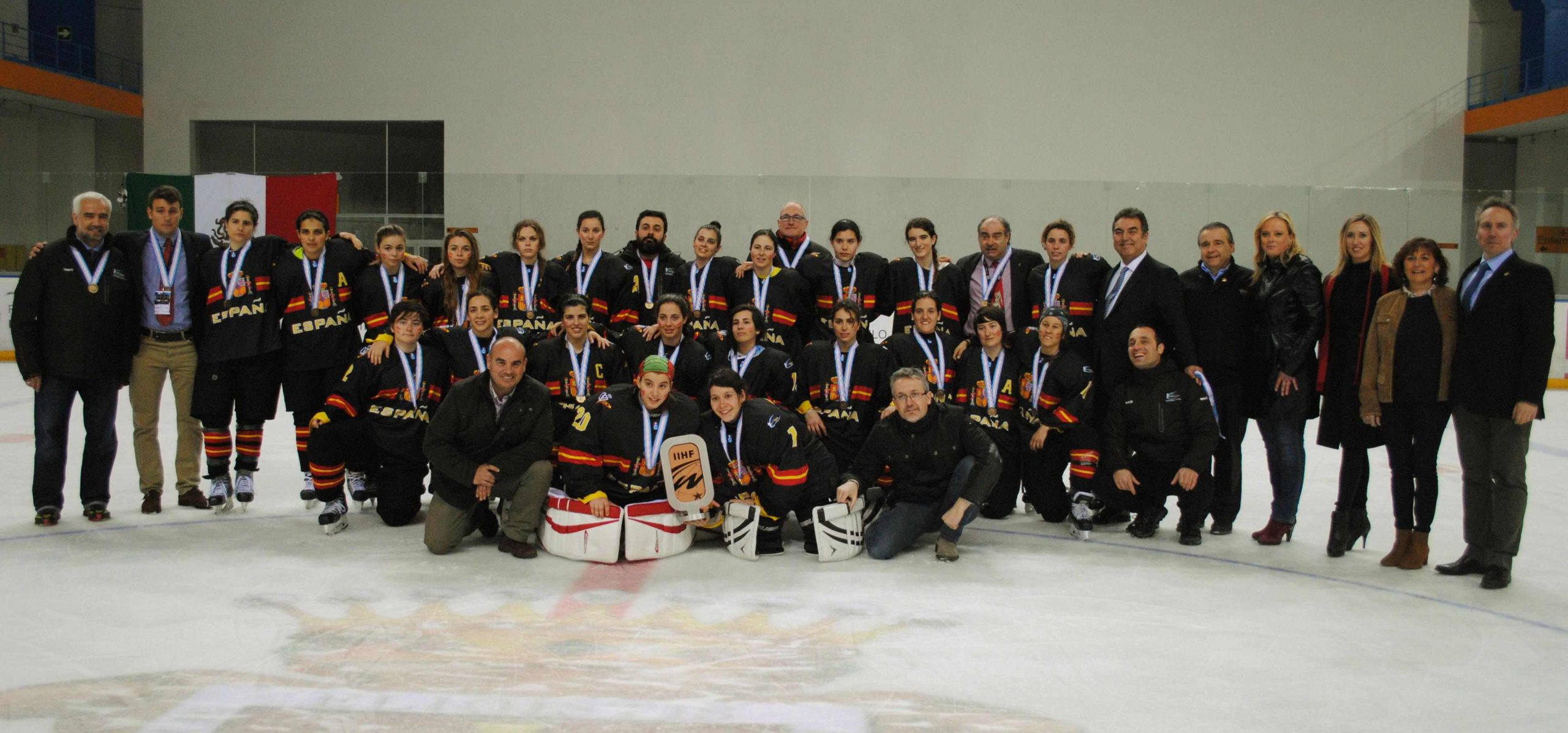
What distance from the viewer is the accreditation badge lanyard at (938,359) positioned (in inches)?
224

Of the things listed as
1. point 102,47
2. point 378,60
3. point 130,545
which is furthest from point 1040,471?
point 102,47

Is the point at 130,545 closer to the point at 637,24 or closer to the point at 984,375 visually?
the point at 984,375

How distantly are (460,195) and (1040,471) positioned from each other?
27.9ft

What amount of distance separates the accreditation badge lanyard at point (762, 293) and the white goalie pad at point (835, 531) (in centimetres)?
160

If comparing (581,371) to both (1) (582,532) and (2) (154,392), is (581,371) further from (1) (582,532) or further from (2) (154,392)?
(2) (154,392)

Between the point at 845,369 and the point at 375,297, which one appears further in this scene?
the point at 375,297

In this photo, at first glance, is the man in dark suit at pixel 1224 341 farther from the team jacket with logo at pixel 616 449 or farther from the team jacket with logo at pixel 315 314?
the team jacket with logo at pixel 315 314

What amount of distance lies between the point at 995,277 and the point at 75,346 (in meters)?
4.38

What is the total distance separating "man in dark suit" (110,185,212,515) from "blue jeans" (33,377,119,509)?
0.19 m

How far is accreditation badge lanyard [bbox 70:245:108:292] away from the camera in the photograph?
5.17 m

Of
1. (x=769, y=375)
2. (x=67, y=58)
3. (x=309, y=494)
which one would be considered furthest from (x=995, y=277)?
(x=67, y=58)

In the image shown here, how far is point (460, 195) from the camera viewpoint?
40.3 feet

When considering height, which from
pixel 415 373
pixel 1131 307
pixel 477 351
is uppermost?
pixel 1131 307

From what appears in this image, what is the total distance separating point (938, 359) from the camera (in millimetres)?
5723
